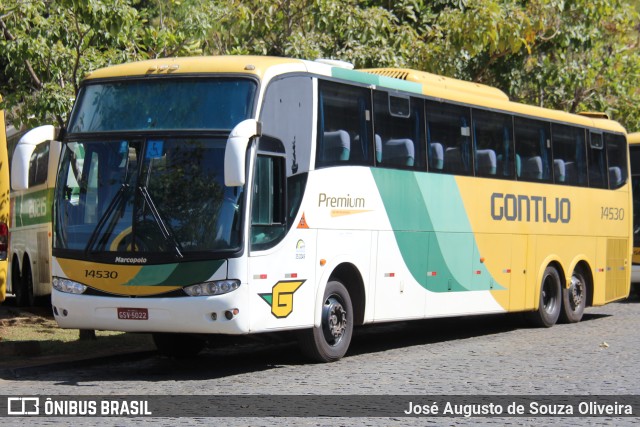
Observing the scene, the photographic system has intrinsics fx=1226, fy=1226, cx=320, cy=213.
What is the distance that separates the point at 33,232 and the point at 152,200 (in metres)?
9.77

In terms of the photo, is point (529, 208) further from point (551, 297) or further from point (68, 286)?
point (68, 286)

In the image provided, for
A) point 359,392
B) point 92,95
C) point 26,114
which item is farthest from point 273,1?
point 359,392

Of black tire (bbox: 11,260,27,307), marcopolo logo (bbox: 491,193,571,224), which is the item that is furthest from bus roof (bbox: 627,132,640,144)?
black tire (bbox: 11,260,27,307)

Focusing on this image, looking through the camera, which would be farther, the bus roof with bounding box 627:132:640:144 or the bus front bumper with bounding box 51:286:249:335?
the bus roof with bounding box 627:132:640:144

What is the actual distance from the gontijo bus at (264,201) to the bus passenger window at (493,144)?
0.09 meters

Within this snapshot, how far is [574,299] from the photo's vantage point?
19.6 metres

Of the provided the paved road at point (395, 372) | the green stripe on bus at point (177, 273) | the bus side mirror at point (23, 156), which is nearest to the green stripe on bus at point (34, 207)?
the paved road at point (395, 372)

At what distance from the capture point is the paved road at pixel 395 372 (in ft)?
35.4

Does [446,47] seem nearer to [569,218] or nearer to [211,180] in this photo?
[569,218]

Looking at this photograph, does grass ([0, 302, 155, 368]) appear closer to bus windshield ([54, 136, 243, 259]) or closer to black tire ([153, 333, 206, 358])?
black tire ([153, 333, 206, 358])

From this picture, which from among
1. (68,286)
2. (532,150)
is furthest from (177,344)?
(532,150)

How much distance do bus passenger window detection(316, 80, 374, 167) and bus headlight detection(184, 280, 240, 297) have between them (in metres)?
1.93

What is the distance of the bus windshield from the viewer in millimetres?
11914

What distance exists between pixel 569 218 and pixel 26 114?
8.41 meters
